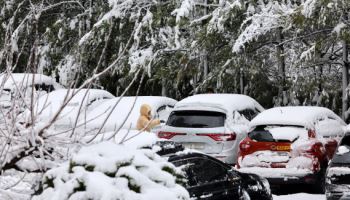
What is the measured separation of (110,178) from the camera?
416cm

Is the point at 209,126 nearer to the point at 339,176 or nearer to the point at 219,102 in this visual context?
the point at 219,102

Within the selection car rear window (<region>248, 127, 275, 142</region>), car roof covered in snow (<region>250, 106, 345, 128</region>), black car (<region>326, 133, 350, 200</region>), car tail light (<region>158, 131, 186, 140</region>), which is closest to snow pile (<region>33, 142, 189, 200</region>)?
black car (<region>326, 133, 350, 200</region>)

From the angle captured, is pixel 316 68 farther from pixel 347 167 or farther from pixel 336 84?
pixel 347 167

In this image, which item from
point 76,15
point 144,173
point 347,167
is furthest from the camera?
point 76,15

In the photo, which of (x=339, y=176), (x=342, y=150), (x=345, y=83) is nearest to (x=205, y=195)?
(x=339, y=176)

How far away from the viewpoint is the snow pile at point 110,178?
13.4ft

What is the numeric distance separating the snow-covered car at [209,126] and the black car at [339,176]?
388 cm

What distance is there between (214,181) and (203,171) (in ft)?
0.67

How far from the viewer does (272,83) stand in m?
19.3

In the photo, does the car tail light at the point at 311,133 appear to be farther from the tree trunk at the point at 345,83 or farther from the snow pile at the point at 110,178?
the snow pile at the point at 110,178

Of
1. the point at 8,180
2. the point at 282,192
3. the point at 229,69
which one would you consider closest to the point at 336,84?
the point at 229,69

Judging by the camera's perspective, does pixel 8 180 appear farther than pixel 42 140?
Yes

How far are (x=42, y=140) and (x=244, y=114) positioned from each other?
9086 millimetres

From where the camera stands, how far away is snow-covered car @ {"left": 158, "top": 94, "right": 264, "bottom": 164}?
39.0ft
